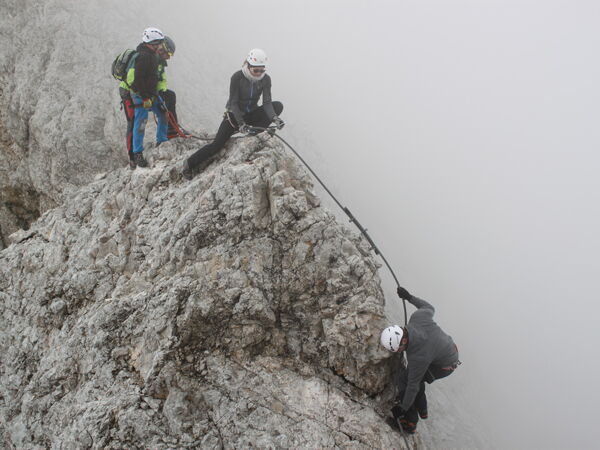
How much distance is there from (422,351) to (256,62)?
6.37 m

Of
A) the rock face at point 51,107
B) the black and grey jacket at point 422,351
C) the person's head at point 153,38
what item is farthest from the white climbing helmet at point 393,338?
the rock face at point 51,107

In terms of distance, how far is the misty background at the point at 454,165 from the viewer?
26516 millimetres

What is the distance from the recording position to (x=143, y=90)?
898 centimetres

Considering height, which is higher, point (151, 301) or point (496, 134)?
point (496, 134)

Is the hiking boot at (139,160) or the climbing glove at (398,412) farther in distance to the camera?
the hiking boot at (139,160)

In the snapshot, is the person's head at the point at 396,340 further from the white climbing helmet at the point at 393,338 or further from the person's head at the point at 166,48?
the person's head at the point at 166,48

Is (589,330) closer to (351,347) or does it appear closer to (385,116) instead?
(385,116)

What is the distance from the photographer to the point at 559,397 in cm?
4094

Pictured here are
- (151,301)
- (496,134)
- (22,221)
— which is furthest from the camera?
(496,134)

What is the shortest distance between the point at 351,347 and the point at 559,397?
45236 mm

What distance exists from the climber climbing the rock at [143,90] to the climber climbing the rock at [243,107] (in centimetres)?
184

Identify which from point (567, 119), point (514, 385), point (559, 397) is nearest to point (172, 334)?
point (514, 385)

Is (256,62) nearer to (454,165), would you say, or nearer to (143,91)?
(143,91)

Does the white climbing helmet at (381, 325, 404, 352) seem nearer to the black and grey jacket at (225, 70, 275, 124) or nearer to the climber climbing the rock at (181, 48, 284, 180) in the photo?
the climber climbing the rock at (181, 48, 284, 180)
